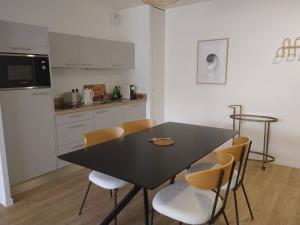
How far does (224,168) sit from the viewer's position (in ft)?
4.57

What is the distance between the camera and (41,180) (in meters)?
2.85

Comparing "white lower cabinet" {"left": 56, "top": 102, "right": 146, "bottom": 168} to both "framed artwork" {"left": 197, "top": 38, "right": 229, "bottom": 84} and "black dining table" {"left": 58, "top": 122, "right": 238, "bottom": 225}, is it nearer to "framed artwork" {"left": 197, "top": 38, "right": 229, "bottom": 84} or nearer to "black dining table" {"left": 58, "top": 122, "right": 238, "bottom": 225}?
"black dining table" {"left": 58, "top": 122, "right": 238, "bottom": 225}

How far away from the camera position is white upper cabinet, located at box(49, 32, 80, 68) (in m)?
3.02

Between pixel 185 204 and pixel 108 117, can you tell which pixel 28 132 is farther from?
pixel 185 204

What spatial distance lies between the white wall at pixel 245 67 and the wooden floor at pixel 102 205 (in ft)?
2.55

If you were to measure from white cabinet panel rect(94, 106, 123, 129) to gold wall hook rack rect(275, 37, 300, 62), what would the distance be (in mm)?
2492

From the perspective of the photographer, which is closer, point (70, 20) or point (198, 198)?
point (198, 198)

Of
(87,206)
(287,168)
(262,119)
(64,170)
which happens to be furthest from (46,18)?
(287,168)

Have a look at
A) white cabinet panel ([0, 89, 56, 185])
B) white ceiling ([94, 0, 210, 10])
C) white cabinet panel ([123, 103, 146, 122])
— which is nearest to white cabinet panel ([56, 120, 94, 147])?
white cabinet panel ([0, 89, 56, 185])

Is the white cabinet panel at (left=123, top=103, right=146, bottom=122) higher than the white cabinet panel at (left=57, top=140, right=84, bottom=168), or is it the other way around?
the white cabinet panel at (left=123, top=103, right=146, bottom=122)

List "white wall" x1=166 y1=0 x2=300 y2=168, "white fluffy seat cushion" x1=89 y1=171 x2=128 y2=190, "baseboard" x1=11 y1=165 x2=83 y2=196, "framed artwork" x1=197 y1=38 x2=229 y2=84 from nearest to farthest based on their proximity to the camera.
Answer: "white fluffy seat cushion" x1=89 y1=171 x2=128 y2=190, "baseboard" x1=11 y1=165 x2=83 y2=196, "white wall" x1=166 y1=0 x2=300 y2=168, "framed artwork" x1=197 y1=38 x2=229 y2=84

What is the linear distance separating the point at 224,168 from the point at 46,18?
306 centimetres

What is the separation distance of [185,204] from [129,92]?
9.22 feet

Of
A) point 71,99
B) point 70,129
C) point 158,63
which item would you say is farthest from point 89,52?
point 158,63
